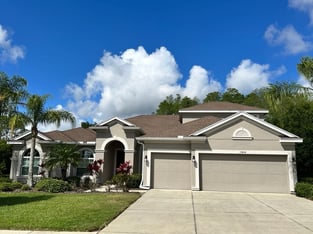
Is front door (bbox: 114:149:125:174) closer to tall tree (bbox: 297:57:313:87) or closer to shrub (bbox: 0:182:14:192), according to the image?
shrub (bbox: 0:182:14:192)

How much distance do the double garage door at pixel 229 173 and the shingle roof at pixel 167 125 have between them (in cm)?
165

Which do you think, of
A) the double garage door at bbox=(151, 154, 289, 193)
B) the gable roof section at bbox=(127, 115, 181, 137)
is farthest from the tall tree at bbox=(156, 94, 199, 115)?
the double garage door at bbox=(151, 154, 289, 193)

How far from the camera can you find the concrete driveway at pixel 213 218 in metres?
6.82

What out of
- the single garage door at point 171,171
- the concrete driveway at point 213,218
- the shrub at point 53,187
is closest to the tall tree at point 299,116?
the concrete driveway at point 213,218

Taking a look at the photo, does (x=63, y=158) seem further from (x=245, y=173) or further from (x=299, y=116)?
(x=299, y=116)

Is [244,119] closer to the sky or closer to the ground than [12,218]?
closer to the sky

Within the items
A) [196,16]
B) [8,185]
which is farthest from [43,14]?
[8,185]

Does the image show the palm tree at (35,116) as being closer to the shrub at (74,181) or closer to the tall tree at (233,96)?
the shrub at (74,181)

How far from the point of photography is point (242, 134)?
15641 millimetres

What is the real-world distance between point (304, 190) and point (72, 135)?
53.9 feet

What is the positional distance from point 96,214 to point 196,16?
12.6 m

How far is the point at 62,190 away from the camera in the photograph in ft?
47.7

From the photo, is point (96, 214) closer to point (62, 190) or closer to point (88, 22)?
point (62, 190)

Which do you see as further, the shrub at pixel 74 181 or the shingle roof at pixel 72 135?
the shingle roof at pixel 72 135
